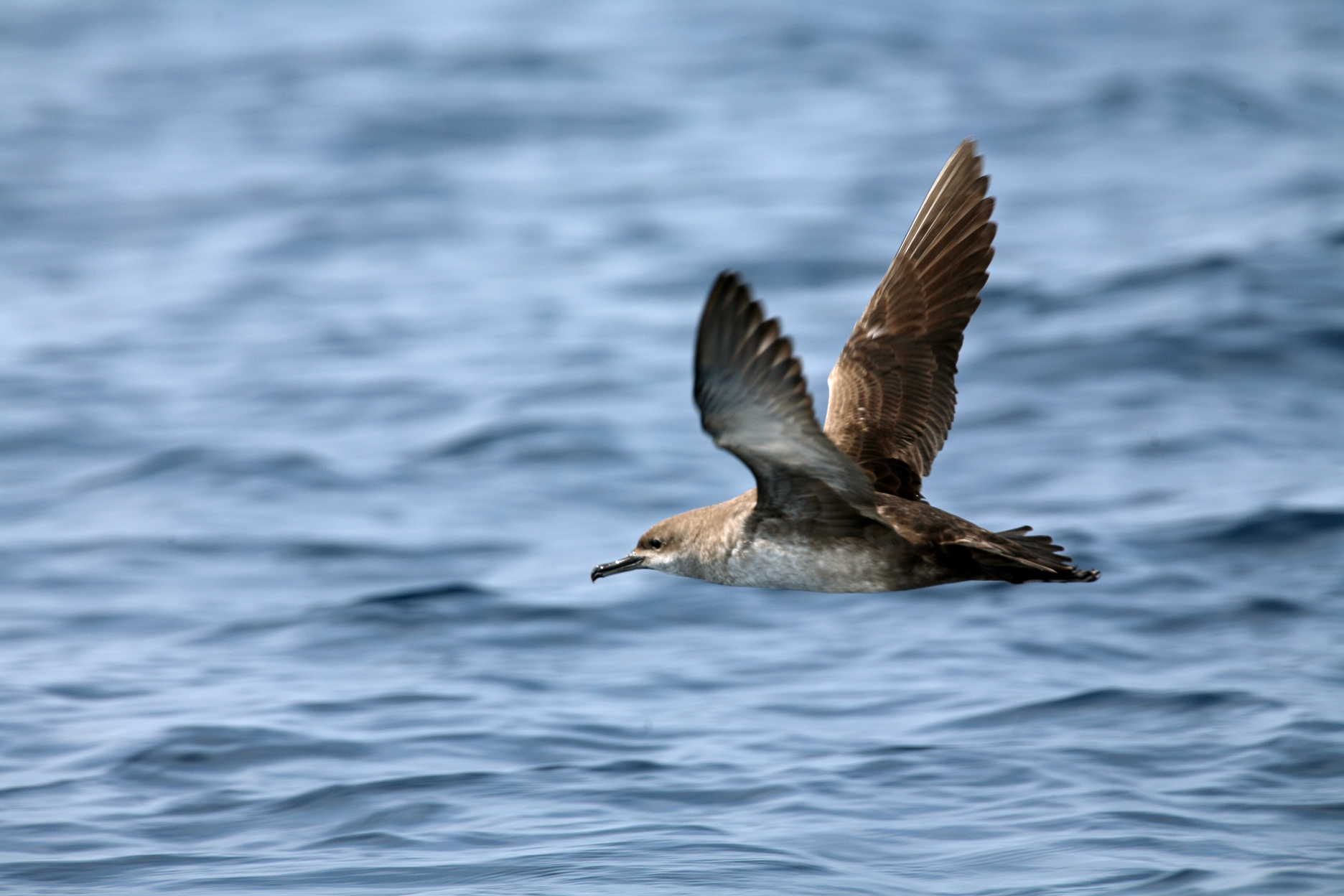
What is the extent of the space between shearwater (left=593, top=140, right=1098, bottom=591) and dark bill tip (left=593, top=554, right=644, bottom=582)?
1cm

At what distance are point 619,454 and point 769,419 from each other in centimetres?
659

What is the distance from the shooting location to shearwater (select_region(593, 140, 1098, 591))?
537 cm

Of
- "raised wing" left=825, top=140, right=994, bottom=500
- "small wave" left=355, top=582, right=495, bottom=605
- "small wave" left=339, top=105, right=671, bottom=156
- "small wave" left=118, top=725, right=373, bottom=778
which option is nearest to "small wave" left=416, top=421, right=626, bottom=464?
"small wave" left=355, top=582, right=495, bottom=605

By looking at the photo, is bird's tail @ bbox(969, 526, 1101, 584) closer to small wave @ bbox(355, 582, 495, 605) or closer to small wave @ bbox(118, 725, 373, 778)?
small wave @ bbox(118, 725, 373, 778)

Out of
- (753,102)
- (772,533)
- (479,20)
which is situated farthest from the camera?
(479,20)

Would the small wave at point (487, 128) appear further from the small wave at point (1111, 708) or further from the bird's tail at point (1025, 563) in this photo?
the bird's tail at point (1025, 563)

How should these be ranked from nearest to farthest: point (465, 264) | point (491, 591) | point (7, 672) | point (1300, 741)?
point (1300, 741) < point (7, 672) < point (491, 591) < point (465, 264)

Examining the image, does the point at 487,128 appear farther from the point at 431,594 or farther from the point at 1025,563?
the point at 1025,563

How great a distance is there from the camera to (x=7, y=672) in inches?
362

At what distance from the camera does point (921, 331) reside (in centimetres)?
743

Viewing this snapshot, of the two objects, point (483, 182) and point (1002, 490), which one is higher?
point (483, 182)

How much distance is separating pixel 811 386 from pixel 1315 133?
9169 millimetres

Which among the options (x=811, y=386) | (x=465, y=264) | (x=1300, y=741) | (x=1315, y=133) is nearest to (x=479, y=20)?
(x=465, y=264)

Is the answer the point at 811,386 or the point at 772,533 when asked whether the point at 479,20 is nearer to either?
the point at 811,386
